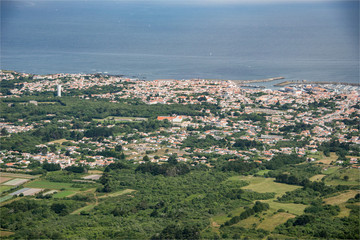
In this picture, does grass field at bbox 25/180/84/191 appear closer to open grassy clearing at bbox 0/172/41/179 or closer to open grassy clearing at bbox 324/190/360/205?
open grassy clearing at bbox 0/172/41/179

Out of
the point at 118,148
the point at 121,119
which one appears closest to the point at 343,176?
the point at 118,148

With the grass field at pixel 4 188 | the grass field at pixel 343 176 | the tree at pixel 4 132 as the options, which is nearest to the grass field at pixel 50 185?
the grass field at pixel 4 188

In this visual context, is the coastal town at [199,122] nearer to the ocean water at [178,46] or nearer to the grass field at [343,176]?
the grass field at [343,176]

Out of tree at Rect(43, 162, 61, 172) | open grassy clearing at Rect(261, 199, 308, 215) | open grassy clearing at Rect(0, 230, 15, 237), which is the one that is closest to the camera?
open grassy clearing at Rect(0, 230, 15, 237)

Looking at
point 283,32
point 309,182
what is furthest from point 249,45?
point 309,182

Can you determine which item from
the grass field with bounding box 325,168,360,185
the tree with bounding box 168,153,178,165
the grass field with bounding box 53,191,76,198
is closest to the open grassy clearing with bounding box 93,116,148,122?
the tree with bounding box 168,153,178,165
